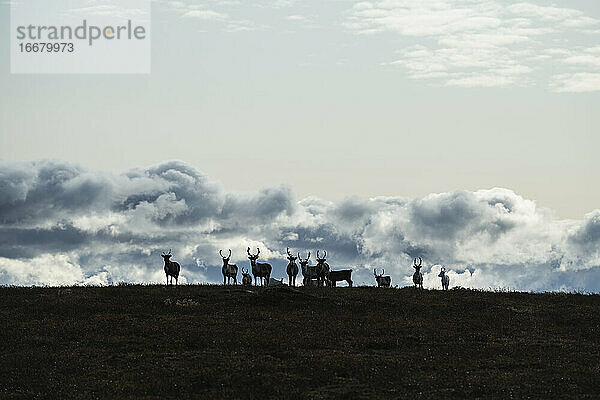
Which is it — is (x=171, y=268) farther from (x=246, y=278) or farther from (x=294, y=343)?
(x=294, y=343)

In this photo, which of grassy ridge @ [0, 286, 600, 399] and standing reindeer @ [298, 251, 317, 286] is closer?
grassy ridge @ [0, 286, 600, 399]

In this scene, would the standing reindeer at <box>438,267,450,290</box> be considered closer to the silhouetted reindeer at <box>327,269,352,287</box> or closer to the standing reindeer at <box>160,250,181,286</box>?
the silhouetted reindeer at <box>327,269,352,287</box>

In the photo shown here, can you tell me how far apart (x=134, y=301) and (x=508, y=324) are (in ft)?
63.4

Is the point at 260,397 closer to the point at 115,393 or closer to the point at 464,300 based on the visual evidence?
the point at 115,393

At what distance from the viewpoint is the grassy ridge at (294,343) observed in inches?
1030

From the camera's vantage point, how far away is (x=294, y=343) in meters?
31.9

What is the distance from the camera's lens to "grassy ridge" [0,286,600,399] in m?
26.2

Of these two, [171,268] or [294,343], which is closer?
[294,343]

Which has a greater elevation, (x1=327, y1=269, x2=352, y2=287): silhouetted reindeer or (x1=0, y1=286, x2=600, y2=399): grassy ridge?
(x1=327, y1=269, x2=352, y2=287): silhouetted reindeer

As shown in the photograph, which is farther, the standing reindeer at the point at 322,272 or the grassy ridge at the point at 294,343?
the standing reindeer at the point at 322,272

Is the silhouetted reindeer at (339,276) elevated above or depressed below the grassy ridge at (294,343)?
above

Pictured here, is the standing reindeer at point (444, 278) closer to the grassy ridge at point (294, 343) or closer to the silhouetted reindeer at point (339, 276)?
the silhouetted reindeer at point (339, 276)

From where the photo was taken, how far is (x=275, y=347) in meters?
31.3

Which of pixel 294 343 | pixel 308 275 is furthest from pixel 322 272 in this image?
pixel 294 343
